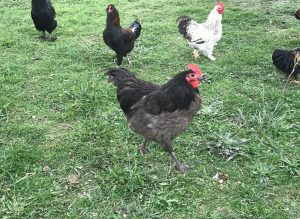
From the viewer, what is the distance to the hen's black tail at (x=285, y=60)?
614 cm

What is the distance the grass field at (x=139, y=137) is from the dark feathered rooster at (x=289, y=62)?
199 mm

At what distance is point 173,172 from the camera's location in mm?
4426

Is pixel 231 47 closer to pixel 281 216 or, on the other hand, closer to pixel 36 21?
pixel 36 21

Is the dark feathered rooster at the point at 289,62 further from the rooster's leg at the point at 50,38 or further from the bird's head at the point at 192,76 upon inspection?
the rooster's leg at the point at 50,38

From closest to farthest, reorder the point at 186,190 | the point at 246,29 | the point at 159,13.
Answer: the point at 186,190, the point at 246,29, the point at 159,13

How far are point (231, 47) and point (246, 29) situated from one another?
109 cm

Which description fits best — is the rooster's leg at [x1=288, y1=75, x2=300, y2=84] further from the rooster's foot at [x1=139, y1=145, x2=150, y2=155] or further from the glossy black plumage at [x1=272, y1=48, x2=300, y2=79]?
the rooster's foot at [x1=139, y1=145, x2=150, y2=155]

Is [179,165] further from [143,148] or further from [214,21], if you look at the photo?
[214,21]

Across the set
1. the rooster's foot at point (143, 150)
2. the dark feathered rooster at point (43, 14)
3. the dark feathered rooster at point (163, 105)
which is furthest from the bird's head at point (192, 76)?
the dark feathered rooster at point (43, 14)

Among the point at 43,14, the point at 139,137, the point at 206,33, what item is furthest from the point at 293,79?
the point at 43,14

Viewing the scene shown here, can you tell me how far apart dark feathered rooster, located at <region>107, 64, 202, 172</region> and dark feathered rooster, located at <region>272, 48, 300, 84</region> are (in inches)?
104

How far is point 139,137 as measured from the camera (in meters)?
5.02

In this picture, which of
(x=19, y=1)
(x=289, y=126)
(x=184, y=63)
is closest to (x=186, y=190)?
(x=289, y=126)

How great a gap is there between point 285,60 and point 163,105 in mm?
3080
